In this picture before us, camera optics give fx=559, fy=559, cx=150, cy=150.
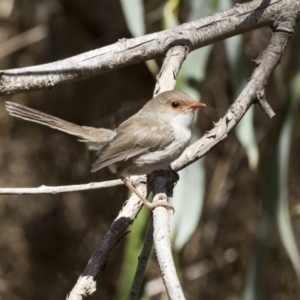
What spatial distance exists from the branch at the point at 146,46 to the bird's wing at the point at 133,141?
1.97ft

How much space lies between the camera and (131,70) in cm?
651

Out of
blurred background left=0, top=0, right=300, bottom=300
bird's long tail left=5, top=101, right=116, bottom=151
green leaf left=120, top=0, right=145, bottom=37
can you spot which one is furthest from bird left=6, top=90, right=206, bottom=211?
blurred background left=0, top=0, right=300, bottom=300

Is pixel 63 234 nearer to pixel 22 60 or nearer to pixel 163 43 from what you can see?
pixel 22 60

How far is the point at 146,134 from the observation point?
3.47 meters

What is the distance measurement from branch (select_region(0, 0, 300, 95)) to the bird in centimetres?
34

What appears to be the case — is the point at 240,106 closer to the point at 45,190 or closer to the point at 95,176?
the point at 45,190

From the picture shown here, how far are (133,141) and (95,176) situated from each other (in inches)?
118

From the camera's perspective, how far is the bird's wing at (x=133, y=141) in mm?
3357

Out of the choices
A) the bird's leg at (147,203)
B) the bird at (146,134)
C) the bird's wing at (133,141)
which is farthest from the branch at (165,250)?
the bird's wing at (133,141)

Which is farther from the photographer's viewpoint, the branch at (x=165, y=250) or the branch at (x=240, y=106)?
the branch at (x=240, y=106)

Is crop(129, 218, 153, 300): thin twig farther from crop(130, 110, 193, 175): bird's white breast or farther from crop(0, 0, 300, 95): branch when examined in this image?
crop(0, 0, 300, 95): branch

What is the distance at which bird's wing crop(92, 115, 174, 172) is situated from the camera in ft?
11.0

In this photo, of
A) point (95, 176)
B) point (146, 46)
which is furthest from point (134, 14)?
point (95, 176)

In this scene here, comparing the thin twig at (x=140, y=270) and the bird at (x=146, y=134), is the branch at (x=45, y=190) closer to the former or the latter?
the thin twig at (x=140, y=270)
